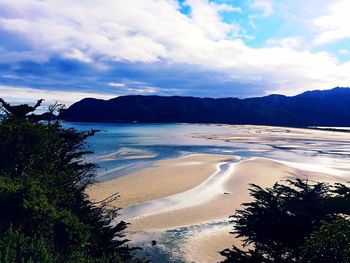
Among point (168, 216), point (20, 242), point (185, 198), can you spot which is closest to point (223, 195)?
point (185, 198)

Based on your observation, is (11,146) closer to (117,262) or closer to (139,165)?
(117,262)

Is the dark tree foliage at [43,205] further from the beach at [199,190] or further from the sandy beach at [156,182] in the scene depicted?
the sandy beach at [156,182]

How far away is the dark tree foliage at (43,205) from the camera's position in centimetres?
1152

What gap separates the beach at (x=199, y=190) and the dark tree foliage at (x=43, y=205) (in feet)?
26.0

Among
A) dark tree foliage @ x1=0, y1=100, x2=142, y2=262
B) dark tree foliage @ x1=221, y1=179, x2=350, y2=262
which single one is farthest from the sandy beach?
dark tree foliage @ x1=221, y1=179, x2=350, y2=262

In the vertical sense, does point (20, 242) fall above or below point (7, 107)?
below

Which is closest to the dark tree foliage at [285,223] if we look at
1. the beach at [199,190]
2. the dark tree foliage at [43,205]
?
the dark tree foliage at [43,205]

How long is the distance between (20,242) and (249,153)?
6119 centimetres

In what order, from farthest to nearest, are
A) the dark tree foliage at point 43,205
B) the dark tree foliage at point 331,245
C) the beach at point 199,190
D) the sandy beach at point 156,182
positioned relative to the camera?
the sandy beach at point 156,182
the beach at point 199,190
the dark tree foliage at point 43,205
the dark tree foliage at point 331,245

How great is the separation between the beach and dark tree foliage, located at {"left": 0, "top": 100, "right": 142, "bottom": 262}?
7.93 m

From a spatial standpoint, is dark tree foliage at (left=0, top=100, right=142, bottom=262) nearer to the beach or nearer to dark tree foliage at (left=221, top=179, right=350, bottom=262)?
dark tree foliage at (left=221, top=179, right=350, bottom=262)

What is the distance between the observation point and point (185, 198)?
34719mm

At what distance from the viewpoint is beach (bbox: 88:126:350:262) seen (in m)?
25.7

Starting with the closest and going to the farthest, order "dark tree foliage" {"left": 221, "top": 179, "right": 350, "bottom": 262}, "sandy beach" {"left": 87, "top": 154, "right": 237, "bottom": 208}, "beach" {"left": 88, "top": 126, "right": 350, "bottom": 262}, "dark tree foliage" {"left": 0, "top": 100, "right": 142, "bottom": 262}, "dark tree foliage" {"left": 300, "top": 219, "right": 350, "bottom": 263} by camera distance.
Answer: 1. "dark tree foliage" {"left": 300, "top": 219, "right": 350, "bottom": 263}
2. "dark tree foliage" {"left": 0, "top": 100, "right": 142, "bottom": 262}
3. "dark tree foliage" {"left": 221, "top": 179, "right": 350, "bottom": 262}
4. "beach" {"left": 88, "top": 126, "right": 350, "bottom": 262}
5. "sandy beach" {"left": 87, "top": 154, "right": 237, "bottom": 208}
